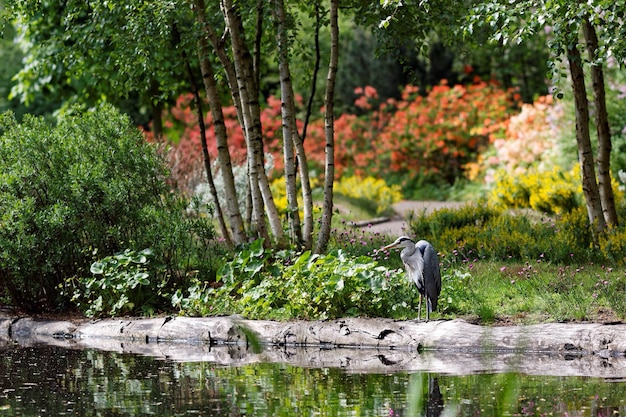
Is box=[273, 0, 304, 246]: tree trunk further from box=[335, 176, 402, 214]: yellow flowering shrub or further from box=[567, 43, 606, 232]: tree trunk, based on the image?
box=[335, 176, 402, 214]: yellow flowering shrub

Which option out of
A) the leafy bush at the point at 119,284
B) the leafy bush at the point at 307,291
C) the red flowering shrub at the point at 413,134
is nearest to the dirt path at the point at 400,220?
the red flowering shrub at the point at 413,134

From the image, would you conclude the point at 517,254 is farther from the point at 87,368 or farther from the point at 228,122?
the point at 228,122

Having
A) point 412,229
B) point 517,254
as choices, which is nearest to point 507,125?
point 412,229

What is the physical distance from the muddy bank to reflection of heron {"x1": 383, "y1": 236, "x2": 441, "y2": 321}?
20cm

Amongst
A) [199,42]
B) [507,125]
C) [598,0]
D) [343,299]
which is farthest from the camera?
[507,125]

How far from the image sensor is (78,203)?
962 cm

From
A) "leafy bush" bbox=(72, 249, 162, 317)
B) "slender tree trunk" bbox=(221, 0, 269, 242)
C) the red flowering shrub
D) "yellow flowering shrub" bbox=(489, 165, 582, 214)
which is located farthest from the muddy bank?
the red flowering shrub

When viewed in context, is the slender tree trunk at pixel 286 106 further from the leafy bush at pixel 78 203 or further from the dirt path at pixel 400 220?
the dirt path at pixel 400 220

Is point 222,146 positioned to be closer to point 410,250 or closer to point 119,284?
point 119,284

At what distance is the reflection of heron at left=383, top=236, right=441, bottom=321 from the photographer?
7711mm

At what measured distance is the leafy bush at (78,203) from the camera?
9500mm

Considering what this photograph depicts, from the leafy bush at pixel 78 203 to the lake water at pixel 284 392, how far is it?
2250mm

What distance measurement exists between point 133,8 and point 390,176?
1367 centimetres

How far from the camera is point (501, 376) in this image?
253 inches
